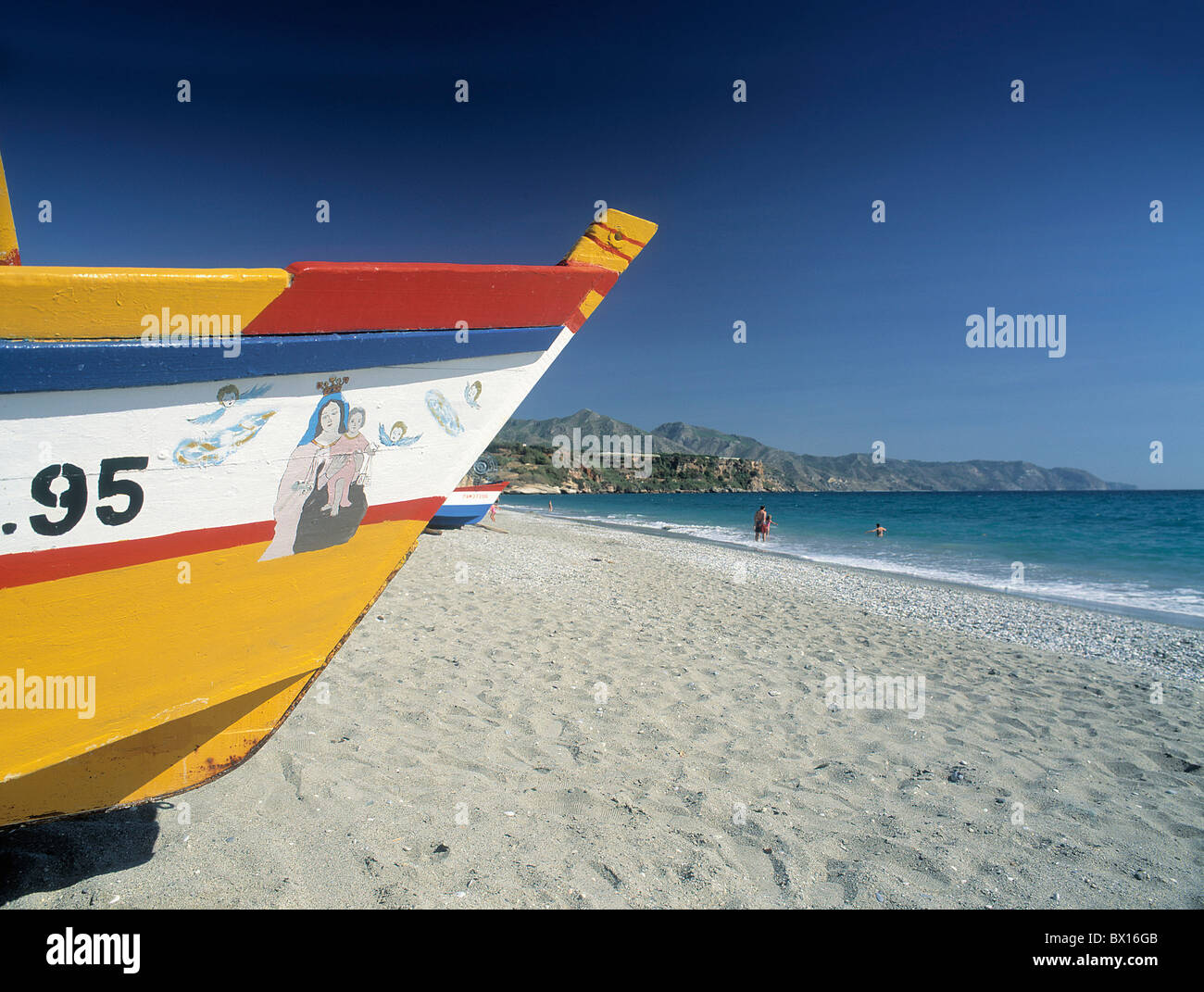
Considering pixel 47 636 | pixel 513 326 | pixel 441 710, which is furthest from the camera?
pixel 441 710

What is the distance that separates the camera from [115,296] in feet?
6.23

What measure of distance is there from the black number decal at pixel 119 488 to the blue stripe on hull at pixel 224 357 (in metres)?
0.25

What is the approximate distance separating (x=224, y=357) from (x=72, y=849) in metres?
2.37

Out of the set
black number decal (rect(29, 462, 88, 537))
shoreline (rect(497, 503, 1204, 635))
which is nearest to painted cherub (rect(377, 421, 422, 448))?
black number decal (rect(29, 462, 88, 537))

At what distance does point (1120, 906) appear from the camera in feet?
8.77

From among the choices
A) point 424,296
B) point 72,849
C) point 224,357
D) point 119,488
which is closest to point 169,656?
point 119,488

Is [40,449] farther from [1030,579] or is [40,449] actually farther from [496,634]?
[1030,579]

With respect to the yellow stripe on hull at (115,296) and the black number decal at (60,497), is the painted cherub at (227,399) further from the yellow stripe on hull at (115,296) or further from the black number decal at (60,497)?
the black number decal at (60,497)

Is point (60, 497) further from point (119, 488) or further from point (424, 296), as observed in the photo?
point (424, 296)

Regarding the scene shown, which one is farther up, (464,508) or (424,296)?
(424,296)

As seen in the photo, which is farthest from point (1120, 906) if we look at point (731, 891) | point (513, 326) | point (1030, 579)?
point (1030, 579)

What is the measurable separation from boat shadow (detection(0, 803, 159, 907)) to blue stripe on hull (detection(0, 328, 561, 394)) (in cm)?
172
